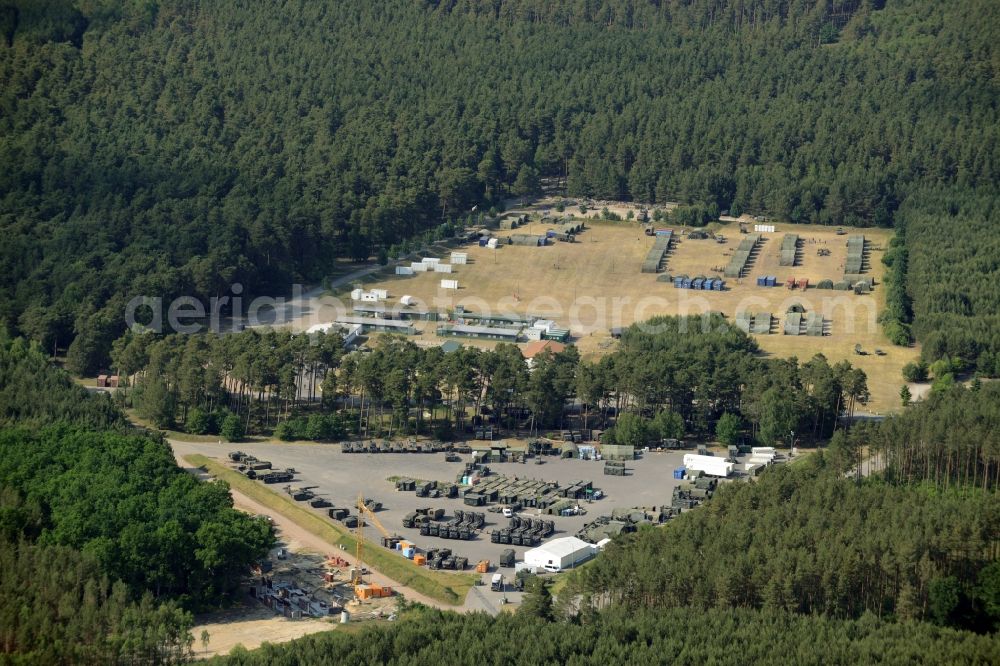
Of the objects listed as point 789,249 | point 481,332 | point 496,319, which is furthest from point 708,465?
point 789,249

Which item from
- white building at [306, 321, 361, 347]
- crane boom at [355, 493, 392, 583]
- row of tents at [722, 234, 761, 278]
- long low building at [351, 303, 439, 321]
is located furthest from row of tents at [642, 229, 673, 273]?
crane boom at [355, 493, 392, 583]

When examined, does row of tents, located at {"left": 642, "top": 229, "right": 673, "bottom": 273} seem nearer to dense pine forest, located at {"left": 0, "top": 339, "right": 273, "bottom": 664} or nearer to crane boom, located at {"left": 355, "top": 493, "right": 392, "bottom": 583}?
crane boom, located at {"left": 355, "top": 493, "right": 392, "bottom": 583}

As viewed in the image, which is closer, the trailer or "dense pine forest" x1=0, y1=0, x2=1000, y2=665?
"dense pine forest" x1=0, y1=0, x2=1000, y2=665

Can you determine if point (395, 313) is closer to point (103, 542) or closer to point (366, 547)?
point (366, 547)

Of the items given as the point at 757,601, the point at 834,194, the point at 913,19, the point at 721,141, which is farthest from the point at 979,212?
the point at 757,601

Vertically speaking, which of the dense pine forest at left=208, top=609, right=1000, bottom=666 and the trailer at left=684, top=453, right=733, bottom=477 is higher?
the trailer at left=684, top=453, right=733, bottom=477

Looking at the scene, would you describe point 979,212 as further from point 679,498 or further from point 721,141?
point 679,498
